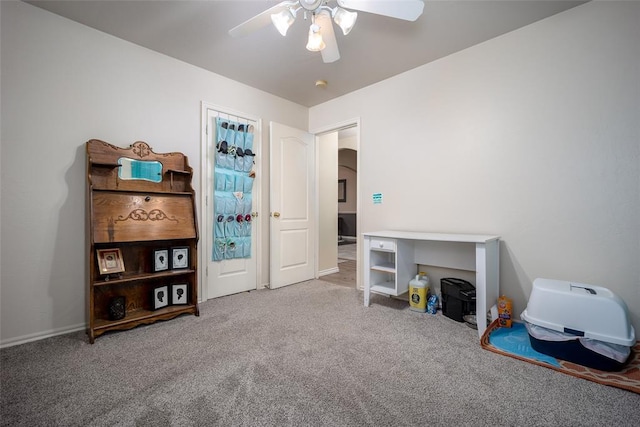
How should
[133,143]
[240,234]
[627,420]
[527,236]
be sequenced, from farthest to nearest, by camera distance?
[240,234]
[133,143]
[527,236]
[627,420]

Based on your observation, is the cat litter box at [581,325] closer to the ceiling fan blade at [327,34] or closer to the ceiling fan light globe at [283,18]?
the ceiling fan blade at [327,34]

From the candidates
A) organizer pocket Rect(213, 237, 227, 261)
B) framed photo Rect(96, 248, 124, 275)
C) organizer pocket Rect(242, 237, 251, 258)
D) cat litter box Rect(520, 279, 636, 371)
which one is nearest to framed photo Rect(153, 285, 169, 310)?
framed photo Rect(96, 248, 124, 275)

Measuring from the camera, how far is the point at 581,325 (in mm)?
1663

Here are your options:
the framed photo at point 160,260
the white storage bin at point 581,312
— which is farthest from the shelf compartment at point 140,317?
the white storage bin at point 581,312

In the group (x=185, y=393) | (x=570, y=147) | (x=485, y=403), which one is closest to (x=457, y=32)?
(x=570, y=147)

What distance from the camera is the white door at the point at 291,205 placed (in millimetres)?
3482

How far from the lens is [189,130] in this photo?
292 centimetres

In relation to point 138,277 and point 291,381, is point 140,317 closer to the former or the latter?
point 138,277

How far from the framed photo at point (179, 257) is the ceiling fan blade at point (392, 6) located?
2.42m

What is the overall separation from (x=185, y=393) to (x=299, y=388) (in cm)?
62

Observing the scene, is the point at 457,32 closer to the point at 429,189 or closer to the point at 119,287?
the point at 429,189

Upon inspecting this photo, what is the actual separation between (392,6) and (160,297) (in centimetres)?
296

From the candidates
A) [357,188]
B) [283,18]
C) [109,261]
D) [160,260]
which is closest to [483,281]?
[357,188]

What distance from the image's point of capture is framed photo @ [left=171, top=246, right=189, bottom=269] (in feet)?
8.38
